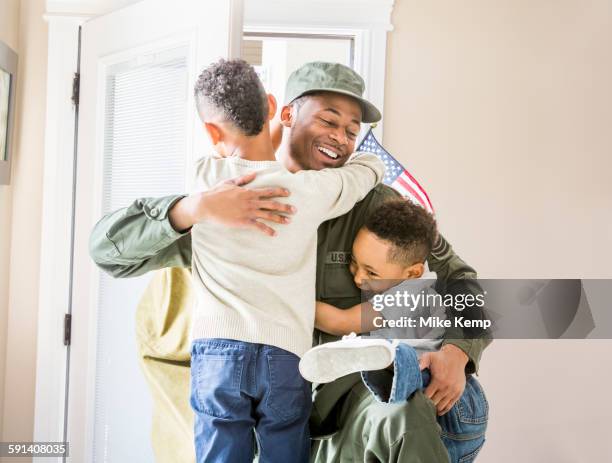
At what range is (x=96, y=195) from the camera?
2168 millimetres

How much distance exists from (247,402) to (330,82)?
73cm

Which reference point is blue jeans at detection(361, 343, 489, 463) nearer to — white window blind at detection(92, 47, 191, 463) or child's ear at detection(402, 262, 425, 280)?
child's ear at detection(402, 262, 425, 280)

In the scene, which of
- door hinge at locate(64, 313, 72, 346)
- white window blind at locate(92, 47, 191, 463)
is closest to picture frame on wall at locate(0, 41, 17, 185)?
white window blind at locate(92, 47, 191, 463)

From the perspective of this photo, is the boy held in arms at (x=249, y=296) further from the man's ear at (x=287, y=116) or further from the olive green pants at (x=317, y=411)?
the man's ear at (x=287, y=116)

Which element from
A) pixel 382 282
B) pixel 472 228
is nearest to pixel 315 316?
pixel 382 282

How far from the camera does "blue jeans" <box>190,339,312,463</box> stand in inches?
46.8

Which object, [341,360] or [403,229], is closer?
[341,360]

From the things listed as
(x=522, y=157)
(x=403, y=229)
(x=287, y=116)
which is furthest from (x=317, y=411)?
(x=522, y=157)

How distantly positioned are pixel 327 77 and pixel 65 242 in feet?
4.07

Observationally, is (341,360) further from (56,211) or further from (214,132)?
(56,211)

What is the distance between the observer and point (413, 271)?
1.36 m

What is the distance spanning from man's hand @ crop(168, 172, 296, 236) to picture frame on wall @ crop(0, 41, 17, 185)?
4.23 feet

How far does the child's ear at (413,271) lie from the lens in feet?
4.43

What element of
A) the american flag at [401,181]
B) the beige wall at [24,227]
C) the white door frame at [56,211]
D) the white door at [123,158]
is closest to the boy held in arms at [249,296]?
the white door at [123,158]
